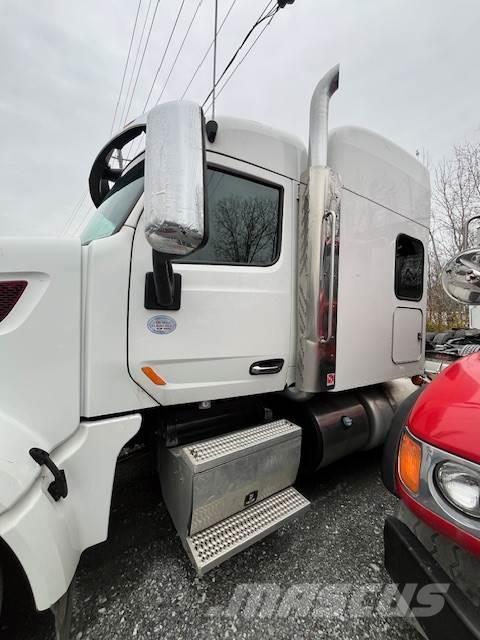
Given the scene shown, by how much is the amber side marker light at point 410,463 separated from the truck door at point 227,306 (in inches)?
37.7

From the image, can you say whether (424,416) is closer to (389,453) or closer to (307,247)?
(389,453)

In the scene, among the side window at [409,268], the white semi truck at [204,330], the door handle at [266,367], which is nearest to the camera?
the white semi truck at [204,330]

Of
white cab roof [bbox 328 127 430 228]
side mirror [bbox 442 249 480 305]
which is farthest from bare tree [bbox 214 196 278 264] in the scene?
side mirror [bbox 442 249 480 305]

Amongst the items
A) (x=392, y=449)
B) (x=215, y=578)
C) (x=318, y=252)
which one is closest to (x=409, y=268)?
(x=318, y=252)

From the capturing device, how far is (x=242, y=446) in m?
1.83

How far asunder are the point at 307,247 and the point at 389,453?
1.25 meters

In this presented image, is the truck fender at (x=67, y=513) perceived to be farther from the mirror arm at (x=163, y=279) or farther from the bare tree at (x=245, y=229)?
the bare tree at (x=245, y=229)

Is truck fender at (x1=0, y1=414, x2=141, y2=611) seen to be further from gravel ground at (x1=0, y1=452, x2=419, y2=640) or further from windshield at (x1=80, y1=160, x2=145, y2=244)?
windshield at (x1=80, y1=160, x2=145, y2=244)

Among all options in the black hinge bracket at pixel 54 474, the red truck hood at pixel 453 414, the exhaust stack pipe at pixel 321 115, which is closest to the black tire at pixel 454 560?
the red truck hood at pixel 453 414

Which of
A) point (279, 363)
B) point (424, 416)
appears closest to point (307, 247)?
point (279, 363)

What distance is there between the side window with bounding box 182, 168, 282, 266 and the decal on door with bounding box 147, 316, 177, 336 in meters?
0.35

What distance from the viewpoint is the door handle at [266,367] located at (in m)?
1.99

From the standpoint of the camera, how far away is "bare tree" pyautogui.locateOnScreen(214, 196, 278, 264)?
1.91 metres

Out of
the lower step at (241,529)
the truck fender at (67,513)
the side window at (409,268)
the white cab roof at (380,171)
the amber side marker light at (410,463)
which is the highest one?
the white cab roof at (380,171)
